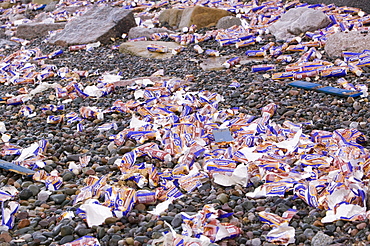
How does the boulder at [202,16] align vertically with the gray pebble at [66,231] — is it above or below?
below

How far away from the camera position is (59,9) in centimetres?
1276

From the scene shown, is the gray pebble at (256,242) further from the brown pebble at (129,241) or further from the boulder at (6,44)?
the boulder at (6,44)

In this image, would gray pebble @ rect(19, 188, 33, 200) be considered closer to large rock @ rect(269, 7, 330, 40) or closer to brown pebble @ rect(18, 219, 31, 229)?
brown pebble @ rect(18, 219, 31, 229)

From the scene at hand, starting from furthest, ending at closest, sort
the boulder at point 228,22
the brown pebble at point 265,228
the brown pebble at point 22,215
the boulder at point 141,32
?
the boulder at point 141,32, the boulder at point 228,22, the brown pebble at point 22,215, the brown pebble at point 265,228

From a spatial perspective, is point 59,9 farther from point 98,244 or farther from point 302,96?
point 98,244

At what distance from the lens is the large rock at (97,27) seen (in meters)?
8.65

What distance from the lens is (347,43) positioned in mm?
5766

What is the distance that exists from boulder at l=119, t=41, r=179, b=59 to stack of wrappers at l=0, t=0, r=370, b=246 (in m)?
1.31

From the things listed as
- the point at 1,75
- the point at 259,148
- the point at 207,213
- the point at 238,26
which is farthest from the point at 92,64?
the point at 207,213

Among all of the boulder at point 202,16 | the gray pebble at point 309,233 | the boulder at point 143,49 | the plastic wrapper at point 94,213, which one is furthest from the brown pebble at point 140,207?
the boulder at point 202,16

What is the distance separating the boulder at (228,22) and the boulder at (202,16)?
36cm

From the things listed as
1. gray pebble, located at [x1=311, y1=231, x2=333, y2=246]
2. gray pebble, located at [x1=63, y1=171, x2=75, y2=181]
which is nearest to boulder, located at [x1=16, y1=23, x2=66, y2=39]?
gray pebble, located at [x1=63, y1=171, x2=75, y2=181]

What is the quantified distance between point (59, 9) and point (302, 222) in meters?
11.7

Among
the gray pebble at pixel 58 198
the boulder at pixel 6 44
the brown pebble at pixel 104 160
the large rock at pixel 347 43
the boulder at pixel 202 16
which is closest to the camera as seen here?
the gray pebble at pixel 58 198
